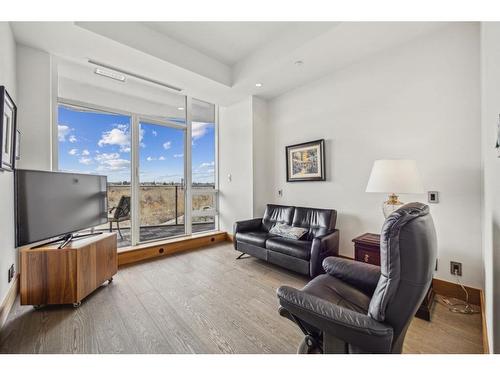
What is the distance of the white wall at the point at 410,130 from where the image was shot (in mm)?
2170

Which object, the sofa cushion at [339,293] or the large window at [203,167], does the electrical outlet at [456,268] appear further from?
the large window at [203,167]

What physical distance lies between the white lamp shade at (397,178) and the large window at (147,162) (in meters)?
3.25

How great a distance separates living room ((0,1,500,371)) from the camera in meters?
1.55

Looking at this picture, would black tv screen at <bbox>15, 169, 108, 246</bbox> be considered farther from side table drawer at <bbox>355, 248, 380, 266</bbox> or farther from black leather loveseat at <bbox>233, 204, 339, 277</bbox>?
side table drawer at <bbox>355, 248, 380, 266</bbox>

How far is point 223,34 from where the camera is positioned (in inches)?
113

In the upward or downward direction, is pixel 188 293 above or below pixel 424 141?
below

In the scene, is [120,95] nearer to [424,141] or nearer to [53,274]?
[53,274]


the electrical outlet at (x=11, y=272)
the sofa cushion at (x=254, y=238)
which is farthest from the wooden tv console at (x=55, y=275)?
the sofa cushion at (x=254, y=238)

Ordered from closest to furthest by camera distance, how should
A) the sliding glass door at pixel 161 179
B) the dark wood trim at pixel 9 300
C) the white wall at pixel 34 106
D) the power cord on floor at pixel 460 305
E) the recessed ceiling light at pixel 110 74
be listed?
the dark wood trim at pixel 9 300, the power cord on floor at pixel 460 305, the white wall at pixel 34 106, the recessed ceiling light at pixel 110 74, the sliding glass door at pixel 161 179

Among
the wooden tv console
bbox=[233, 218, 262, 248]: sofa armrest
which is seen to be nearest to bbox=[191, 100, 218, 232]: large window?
bbox=[233, 218, 262, 248]: sofa armrest

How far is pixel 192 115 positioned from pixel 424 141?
148 inches

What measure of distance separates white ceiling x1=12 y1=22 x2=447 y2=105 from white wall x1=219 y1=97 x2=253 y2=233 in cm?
73
